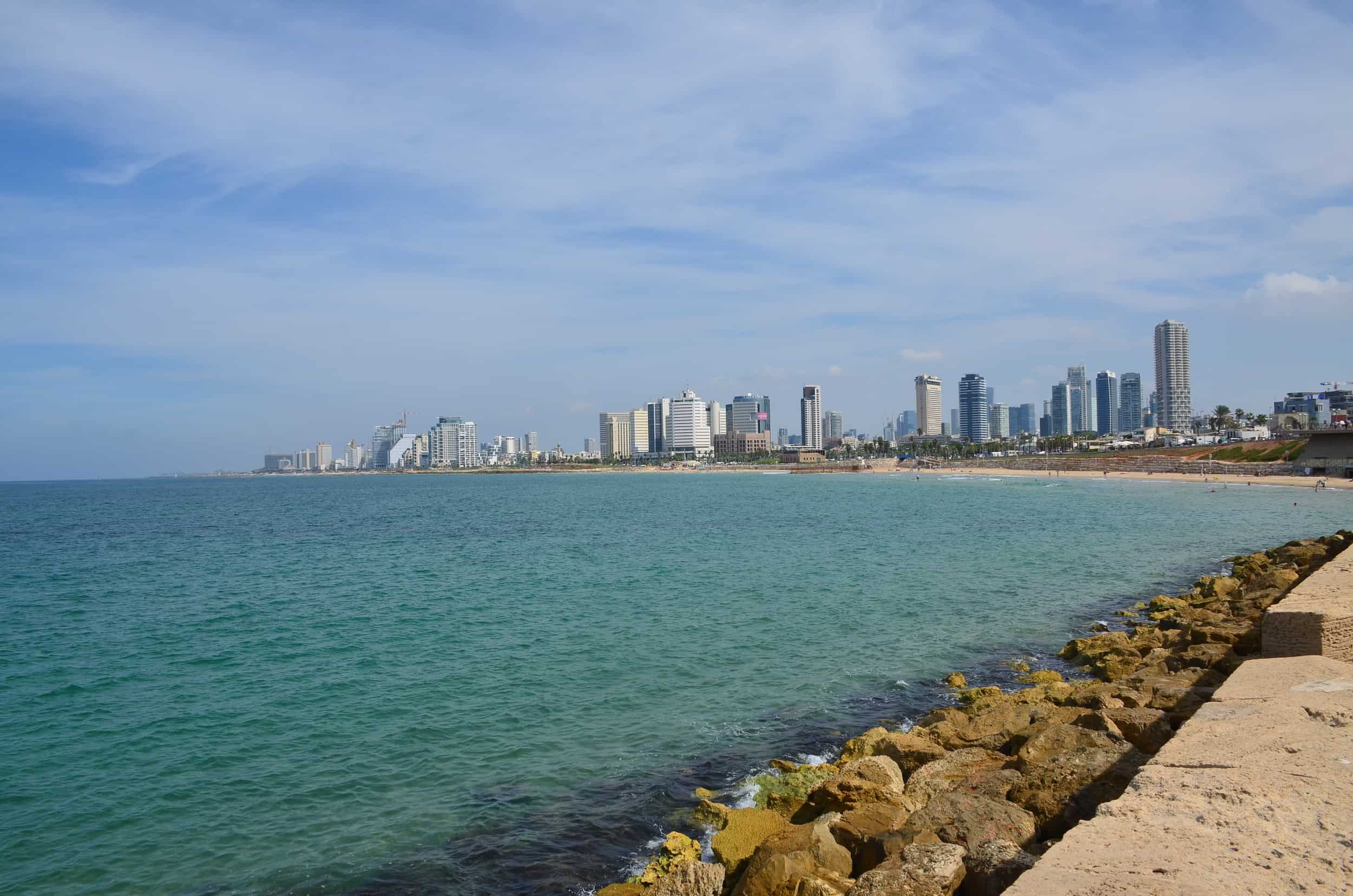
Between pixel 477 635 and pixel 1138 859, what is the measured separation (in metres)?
18.4

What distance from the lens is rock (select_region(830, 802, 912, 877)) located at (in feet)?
25.8

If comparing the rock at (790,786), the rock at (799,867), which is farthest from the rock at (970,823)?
the rock at (790,786)

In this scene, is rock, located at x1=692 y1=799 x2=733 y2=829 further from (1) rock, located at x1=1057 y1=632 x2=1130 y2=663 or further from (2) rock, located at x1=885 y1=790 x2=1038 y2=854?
(1) rock, located at x1=1057 y1=632 x2=1130 y2=663

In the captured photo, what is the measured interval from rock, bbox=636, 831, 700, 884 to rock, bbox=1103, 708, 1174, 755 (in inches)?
211

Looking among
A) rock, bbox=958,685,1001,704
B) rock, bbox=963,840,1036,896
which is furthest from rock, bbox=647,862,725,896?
rock, bbox=958,685,1001,704

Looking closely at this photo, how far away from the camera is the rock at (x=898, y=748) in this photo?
10977 millimetres

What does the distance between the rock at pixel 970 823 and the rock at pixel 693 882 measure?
5.67ft

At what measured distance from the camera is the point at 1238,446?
378ft

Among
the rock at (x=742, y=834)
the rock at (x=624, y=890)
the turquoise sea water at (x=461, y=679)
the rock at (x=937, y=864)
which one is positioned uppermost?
the rock at (x=937, y=864)

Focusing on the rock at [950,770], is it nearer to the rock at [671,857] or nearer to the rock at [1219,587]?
the rock at [671,857]

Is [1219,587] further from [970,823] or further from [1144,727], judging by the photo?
[970,823]

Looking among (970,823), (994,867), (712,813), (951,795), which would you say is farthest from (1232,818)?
(712,813)

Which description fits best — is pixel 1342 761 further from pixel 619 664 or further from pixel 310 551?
pixel 310 551

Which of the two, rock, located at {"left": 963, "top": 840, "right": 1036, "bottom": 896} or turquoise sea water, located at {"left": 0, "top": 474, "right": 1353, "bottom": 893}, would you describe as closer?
rock, located at {"left": 963, "top": 840, "right": 1036, "bottom": 896}
